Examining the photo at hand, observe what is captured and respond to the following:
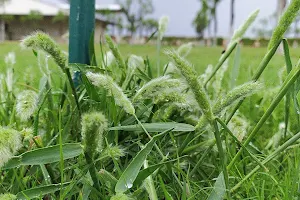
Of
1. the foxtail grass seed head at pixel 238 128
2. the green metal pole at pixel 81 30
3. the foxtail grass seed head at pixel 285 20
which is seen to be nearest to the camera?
the foxtail grass seed head at pixel 285 20

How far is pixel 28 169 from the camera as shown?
745 millimetres

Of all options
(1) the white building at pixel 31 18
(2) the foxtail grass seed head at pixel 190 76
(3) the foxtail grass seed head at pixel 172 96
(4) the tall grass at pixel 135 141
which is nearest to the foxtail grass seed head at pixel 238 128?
(4) the tall grass at pixel 135 141

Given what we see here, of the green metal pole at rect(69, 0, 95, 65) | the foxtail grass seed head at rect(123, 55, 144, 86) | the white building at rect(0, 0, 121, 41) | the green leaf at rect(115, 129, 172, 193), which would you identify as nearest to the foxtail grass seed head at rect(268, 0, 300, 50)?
the green leaf at rect(115, 129, 172, 193)

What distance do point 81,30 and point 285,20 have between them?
530 millimetres

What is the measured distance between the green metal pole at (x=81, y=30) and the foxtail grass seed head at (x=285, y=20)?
486 millimetres

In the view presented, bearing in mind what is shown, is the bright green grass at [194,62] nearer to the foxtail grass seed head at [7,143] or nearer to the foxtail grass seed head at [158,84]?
the foxtail grass seed head at [158,84]

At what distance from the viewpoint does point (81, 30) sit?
3.31 ft

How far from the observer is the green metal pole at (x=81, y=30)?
1002 mm

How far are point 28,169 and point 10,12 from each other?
1151 inches

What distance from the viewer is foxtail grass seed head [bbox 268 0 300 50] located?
0.58m

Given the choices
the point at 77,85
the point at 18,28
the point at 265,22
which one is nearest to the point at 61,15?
the point at 18,28

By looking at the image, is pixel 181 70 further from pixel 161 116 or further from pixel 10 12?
pixel 10 12

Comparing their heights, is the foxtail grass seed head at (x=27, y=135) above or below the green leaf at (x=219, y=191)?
above

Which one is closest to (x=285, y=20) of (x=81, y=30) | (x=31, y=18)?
(x=81, y=30)
